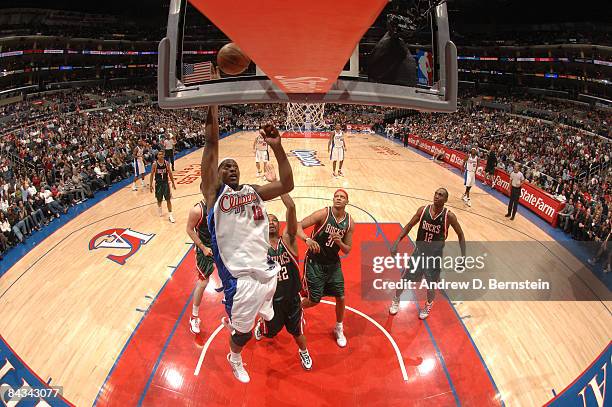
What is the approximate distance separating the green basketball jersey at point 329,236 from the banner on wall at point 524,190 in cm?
806

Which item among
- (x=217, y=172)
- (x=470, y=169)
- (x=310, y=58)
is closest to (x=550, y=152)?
(x=470, y=169)

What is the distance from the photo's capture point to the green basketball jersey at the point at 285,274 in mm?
4145

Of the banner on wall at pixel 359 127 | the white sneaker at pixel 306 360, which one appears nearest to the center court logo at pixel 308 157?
the banner on wall at pixel 359 127

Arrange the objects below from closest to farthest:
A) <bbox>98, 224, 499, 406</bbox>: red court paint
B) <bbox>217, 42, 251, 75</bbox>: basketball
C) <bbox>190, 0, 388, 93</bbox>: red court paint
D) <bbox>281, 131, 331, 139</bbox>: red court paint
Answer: <bbox>190, 0, 388, 93</bbox>: red court paint → <bbox>217, 42, 251, 75</bbox>: basketball → <bbox>98, 224, 499, 406</bbox>: red court paint → <bbox>281, 131, 331, 139</bbox>: red court paint

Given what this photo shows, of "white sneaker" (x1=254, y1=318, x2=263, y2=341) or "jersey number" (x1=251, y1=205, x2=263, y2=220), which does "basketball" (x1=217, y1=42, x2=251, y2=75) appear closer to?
"jersey number" (x1=251, y1=205, x2=263, y2=220)

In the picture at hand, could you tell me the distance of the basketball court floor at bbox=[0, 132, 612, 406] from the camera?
4375mm

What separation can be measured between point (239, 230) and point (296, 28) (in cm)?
229

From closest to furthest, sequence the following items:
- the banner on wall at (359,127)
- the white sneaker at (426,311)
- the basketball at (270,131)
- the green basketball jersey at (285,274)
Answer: the basketball at (270,131) < the green basketball jersey at (285,274) < the white sneaker at (426,311) < the banner on wall at (359,127)

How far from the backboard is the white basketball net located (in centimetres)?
2120

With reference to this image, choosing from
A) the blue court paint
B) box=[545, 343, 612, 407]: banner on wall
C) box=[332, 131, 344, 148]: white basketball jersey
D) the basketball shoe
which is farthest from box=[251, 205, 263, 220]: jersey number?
box=[332, 131, 344, 148]: white basketball jersey

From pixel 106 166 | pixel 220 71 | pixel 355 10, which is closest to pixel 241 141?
pixel 106 166

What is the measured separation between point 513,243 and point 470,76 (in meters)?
38.1

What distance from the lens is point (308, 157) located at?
1808 centimetres

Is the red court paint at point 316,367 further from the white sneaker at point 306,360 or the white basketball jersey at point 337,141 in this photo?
the white basketball jersey at point 337,141
